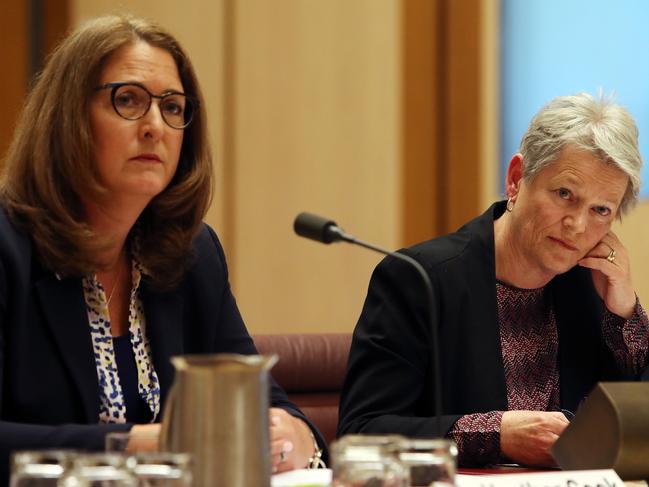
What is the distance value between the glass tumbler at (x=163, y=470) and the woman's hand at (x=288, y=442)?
55 centimetres

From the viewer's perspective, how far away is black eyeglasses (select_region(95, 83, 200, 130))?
1.95 m

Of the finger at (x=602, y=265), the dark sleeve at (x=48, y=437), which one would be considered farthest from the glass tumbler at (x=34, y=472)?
the finger at (x=602, y=265)

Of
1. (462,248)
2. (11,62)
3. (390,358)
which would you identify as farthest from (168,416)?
(11,62)

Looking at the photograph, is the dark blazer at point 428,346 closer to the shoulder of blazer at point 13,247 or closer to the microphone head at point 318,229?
the microphone head at point 318,229

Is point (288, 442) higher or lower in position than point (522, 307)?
lower

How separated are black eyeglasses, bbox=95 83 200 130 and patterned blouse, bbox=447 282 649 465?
80 centimetres

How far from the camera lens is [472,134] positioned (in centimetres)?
414

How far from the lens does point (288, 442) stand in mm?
1665

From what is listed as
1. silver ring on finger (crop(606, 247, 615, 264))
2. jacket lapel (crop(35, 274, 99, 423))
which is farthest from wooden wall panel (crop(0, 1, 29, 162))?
silver ring on finger (crop(606, 247, 615, 264))

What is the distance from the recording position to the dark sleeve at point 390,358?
206cm

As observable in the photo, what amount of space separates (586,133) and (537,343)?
1.55 ft

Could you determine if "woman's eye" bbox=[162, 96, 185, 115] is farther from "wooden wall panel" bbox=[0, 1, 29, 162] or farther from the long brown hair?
"wooden wall panel" bbox=[0, 1, 29, 162]

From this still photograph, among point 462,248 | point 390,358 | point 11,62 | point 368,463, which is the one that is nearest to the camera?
point 368,463

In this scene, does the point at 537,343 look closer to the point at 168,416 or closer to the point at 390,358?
the point at 390,358
